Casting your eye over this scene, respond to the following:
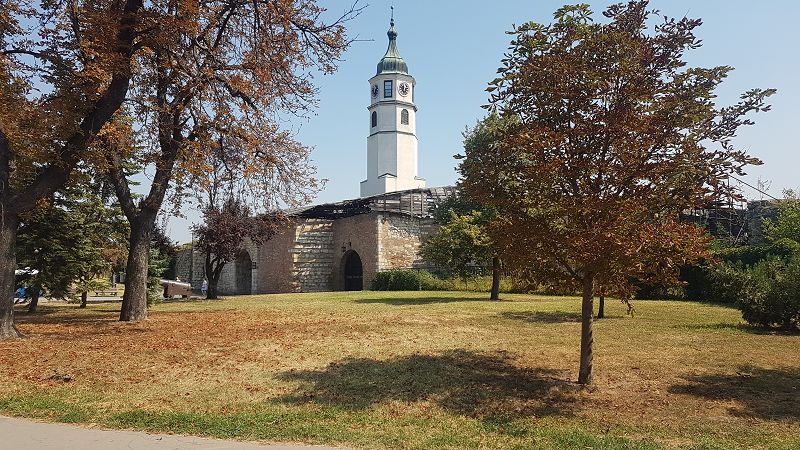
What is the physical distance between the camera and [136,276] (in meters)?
13.9

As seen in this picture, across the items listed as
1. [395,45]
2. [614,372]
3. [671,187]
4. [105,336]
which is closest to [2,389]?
[105,336]

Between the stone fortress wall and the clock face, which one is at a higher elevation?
the clock face

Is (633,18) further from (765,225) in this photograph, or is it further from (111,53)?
(765,225)

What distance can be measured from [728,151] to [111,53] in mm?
9965

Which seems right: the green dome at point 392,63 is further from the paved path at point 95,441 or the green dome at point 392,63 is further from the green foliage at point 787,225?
the paved path at point 95,441

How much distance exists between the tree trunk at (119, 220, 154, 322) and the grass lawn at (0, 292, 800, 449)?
0.96 meters

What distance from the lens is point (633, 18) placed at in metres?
7.32

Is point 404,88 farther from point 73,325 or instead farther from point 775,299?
point 775,299

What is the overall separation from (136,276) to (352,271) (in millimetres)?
21096

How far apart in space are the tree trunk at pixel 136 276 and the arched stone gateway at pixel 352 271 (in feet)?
66.4

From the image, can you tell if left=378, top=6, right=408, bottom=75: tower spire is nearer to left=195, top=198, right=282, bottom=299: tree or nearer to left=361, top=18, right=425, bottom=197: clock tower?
left=361, top=18, right=425, bottom=197: clock tower

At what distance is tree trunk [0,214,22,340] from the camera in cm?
1033

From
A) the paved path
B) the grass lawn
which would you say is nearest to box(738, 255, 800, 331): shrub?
the grass lawn

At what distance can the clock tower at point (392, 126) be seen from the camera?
5703 centimetres
